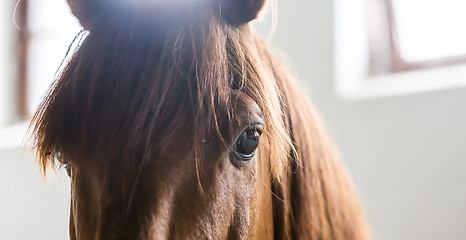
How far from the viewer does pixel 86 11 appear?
691 mm

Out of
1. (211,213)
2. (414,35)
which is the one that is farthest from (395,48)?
(211,213)

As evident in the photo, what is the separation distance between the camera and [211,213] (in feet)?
1.79

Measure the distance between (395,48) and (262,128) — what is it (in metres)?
1.14

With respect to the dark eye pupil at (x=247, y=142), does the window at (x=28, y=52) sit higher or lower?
higher

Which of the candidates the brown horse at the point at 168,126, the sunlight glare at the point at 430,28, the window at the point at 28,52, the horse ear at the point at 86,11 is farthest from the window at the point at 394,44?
the window at the point at 28,52

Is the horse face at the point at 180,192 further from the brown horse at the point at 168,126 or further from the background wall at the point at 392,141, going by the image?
the background wall at the point at 392,141

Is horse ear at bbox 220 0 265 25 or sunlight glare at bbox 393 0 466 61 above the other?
sunlight glare at bbox 393 0 466 61

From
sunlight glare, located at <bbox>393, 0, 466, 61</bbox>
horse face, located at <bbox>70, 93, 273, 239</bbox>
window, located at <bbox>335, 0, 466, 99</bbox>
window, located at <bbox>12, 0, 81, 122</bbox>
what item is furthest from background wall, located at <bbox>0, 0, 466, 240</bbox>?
window, located at <bbox>12, 0, 81, 122</bbox>

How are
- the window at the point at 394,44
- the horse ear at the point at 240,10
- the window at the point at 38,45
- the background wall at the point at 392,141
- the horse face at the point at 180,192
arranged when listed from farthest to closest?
the window at the point at 38,45, the window at the point at 394,44, the background wall at the point at 392,141, the horse ear at the point at 240,10, the horse face at the point at 180,192

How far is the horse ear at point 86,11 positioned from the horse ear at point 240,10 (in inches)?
8.0

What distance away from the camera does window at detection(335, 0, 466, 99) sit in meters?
1.45

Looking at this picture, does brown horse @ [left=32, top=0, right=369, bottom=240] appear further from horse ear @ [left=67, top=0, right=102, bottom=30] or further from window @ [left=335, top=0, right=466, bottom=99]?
window @ [left=335, top=0, right=466, bottom=99]

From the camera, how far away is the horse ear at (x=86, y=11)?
677mm

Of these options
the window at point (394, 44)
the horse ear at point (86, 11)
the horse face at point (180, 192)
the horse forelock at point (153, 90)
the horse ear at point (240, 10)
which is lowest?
the horse face at point (180, 192)
